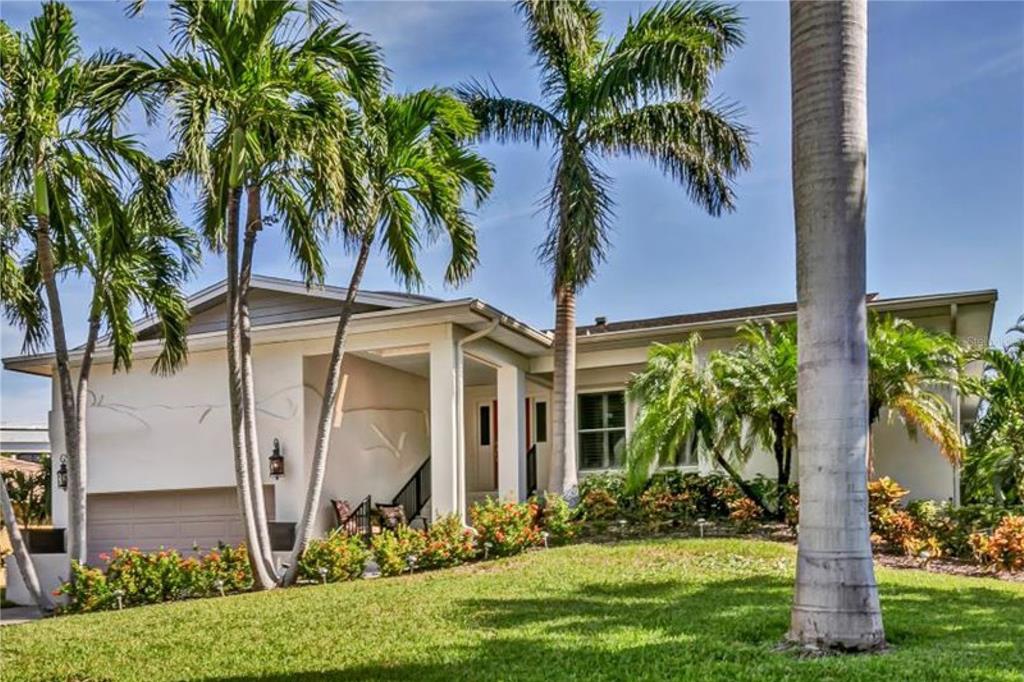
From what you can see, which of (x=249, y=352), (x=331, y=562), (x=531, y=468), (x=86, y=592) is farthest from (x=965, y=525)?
(x=86, y=592)

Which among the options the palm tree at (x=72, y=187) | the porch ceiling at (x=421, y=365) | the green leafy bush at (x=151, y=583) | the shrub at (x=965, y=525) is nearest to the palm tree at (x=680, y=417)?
the shrub at (x=965, y=525)

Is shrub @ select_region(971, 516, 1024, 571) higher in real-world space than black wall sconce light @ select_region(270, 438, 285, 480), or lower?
lower

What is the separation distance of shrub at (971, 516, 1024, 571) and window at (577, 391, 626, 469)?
7.02 metres

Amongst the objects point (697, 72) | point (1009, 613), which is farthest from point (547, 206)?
point (1009, 613)

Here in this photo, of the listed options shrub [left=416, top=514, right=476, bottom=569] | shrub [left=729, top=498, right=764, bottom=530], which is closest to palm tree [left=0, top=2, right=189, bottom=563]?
shrub [left=416, top=514, right=476, bottom=569]

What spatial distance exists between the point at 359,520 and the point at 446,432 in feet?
9.06

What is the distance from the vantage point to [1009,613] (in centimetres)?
741

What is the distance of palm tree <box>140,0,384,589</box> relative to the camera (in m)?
9.85

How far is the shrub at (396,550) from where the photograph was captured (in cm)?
1152

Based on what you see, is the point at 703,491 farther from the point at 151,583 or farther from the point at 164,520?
the point at 164,520

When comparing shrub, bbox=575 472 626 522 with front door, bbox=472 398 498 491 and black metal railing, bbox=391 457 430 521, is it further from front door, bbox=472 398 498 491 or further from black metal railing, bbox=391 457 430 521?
front door, bbox=472 398 498 491

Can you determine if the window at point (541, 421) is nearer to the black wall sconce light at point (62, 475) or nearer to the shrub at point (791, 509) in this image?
the shrub at point (791, 509)

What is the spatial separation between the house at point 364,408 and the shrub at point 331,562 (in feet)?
5.76

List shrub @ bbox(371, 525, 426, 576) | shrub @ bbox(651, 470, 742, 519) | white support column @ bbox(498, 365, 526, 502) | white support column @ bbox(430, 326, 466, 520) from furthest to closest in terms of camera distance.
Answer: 1. white support column @ bbox(498, 365, 526, 502)
2. shrub @ bbox(651, 470, 742, 519)
3. white support column @ bbox(430, 326, 466, 520)
4. shrub @ bbox(371, 525, 426, 576)
